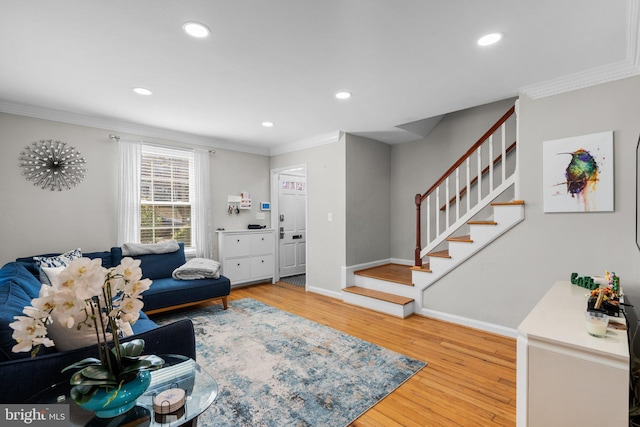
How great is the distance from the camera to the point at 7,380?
1086mm

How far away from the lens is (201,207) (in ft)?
15.4

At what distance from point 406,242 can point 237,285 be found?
10.3 ft

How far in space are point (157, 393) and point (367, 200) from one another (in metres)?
3.99

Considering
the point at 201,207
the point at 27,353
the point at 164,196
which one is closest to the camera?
the point at 27,353

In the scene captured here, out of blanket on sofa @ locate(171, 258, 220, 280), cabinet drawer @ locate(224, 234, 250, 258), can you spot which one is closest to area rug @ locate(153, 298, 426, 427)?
blanket on sofa @ locate(171, 258, 220, 280)

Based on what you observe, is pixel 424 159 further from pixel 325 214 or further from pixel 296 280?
pixel 296 280

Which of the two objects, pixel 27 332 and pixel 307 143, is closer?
pixel 27 332

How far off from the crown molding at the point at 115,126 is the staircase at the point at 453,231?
3.24 m

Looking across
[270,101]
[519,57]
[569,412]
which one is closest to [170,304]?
[270,101]

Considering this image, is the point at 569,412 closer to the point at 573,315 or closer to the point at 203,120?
the point at 573,315

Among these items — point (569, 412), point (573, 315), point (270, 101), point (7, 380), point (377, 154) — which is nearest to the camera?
point (7, 380)

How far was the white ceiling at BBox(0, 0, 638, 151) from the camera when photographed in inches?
70.1

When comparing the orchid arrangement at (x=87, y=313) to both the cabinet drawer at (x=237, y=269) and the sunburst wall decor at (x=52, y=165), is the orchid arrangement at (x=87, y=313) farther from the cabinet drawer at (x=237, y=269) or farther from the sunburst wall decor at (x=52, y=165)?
the cabinet drawer at (x=237, y=269)

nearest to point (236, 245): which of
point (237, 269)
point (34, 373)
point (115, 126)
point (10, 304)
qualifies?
point (237, 269)
